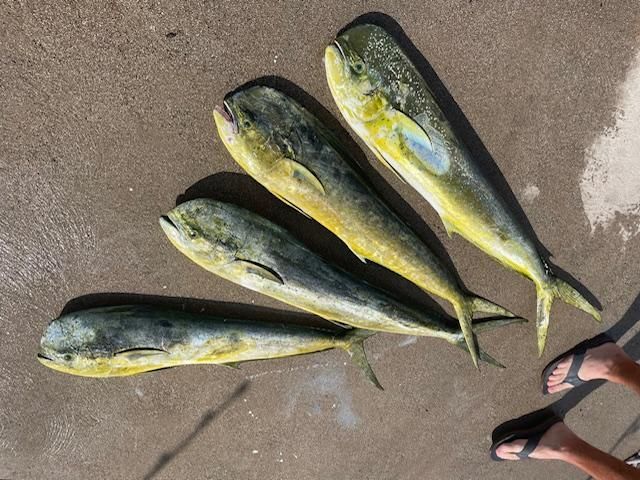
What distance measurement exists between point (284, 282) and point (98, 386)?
1721 millimetres

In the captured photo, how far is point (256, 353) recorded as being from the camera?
3.24 meters

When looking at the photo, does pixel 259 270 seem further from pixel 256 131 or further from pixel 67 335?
pixel 67 335

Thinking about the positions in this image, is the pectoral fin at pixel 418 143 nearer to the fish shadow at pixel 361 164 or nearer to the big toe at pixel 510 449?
the fish shadow at pixel 361 164

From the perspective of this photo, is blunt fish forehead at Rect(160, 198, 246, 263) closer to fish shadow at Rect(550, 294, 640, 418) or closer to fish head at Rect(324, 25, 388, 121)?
fish head at Rect(324, 25, 388, 121)

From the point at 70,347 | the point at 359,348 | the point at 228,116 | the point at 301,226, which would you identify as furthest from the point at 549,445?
the point at 70,347

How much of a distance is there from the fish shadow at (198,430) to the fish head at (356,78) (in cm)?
221

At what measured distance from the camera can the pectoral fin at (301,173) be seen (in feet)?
9.53

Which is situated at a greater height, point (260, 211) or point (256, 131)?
point (256, 131)

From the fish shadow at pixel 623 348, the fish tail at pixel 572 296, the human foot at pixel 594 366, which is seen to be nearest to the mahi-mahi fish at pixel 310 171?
the fish tail at pixel 572 296

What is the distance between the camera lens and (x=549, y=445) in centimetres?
376

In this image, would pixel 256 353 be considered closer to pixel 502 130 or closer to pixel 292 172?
pixel 292 172

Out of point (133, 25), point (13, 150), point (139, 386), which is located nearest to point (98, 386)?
point (139, 386)

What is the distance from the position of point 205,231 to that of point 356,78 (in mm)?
1365

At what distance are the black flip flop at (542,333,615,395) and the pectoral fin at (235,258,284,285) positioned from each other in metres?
2.34
